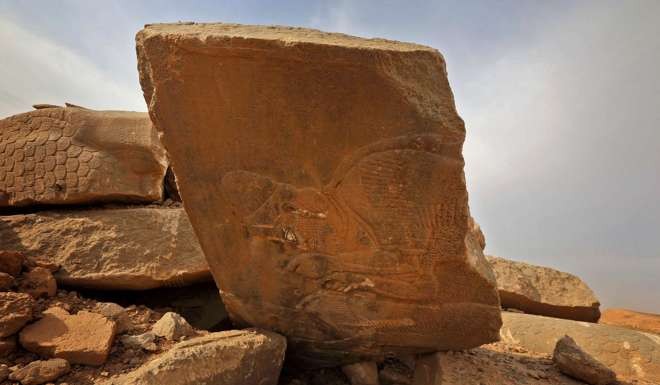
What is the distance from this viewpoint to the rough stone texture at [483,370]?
68.7 inches

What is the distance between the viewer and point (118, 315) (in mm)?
1778

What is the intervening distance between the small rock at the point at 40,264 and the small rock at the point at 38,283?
3.0 inches

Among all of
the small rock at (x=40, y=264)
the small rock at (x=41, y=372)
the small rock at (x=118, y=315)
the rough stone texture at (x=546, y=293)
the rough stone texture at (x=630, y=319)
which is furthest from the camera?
the rough stone texture at (x=630, y=319)

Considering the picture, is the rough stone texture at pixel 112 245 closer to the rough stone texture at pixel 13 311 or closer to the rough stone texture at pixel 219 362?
the rough stone texture at pixel 13 311

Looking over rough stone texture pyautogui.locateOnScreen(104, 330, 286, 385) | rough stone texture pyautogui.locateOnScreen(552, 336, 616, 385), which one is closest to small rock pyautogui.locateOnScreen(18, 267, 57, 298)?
rough stone texture pyautogui.locateOnScreen(104, 330, 286, 385)

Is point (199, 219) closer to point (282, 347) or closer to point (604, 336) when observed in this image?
point (282, 347)

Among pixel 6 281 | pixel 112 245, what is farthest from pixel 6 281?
pixel 112 245

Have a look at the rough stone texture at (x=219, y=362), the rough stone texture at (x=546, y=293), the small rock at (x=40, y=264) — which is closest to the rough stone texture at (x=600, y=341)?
the rough stone texture at (x=546, y=293)

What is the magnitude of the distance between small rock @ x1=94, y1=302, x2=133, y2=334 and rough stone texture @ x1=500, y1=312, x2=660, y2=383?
262 centimetres

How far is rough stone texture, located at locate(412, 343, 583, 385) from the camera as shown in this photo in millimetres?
1745

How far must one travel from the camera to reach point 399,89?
4.49 feet

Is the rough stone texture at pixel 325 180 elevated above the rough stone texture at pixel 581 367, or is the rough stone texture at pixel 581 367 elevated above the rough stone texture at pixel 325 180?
the rough stone texture at pixel 325 180

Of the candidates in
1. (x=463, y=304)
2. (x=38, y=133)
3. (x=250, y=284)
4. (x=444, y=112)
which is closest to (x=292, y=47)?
(x=444, y=112)

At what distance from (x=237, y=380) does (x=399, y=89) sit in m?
1.39
